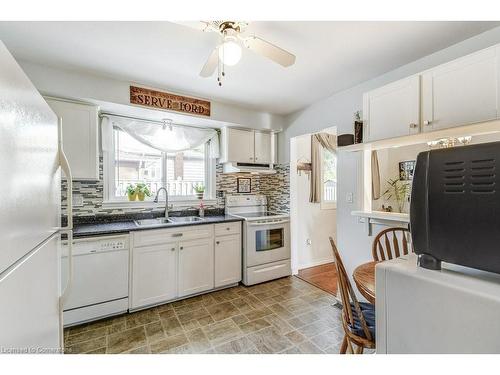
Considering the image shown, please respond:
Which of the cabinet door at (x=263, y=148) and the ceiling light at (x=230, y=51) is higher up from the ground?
the ceiling light at (x=230, y=51)

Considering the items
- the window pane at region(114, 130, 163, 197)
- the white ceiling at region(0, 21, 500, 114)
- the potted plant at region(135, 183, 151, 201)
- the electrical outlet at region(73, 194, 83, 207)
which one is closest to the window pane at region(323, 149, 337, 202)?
the white ceiling at region(0, 21, 500, 114)

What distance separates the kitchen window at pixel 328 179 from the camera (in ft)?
13.6

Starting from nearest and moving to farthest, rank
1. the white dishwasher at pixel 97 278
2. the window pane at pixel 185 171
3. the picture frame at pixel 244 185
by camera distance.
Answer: the white dishwasher at pixel 97 278 < the window pane at pixel 185 171 < the picture frame at pixel 244 185

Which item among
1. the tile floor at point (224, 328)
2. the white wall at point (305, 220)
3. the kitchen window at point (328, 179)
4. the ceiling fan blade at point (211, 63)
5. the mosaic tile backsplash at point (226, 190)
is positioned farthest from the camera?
the kitchen window at point (328, 179)

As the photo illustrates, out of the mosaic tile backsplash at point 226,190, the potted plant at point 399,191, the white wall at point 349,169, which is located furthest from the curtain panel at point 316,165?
the potted plant at point 399,191

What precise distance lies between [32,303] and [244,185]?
3226 mm

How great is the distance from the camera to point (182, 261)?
8.98ft

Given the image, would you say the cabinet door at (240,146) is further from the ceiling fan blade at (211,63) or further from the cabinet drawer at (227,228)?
the ceiling fan blade at (211,63)

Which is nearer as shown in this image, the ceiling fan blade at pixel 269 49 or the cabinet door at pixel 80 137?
the ceiling fan blade at pixel 269 49

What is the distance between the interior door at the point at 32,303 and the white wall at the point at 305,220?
291cm

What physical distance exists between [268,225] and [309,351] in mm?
1620

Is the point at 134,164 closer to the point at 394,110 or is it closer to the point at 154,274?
the point at 154,274

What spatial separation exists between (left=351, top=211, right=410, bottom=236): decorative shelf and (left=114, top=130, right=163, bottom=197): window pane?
2485mm
